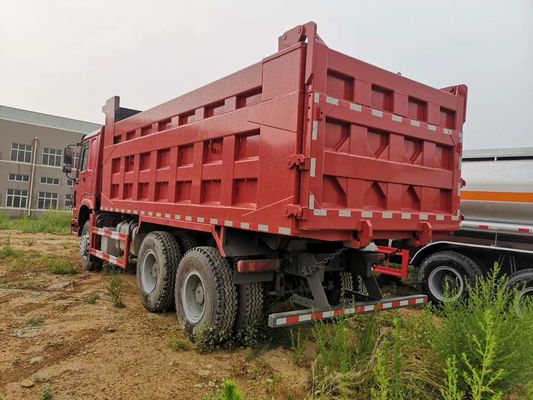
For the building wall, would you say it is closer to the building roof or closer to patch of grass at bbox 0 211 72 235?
the building roof

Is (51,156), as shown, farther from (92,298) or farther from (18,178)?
(92,298)

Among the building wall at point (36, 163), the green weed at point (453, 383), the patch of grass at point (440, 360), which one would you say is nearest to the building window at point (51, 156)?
the building wall at point (36, 163)

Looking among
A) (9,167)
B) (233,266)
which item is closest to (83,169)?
(233,266)

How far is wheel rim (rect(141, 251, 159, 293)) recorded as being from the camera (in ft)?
17.9

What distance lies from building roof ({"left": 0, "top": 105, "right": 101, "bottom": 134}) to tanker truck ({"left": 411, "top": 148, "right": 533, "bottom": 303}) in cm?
4320

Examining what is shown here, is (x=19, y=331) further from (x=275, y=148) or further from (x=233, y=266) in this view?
(x=275, y=148)

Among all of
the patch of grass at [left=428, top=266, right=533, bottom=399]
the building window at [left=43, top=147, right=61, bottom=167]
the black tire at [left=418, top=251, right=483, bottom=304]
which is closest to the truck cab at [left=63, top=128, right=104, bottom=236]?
the black tire at [left=418, top=251, right=483, bottom=304]

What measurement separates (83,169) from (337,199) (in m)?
6.89

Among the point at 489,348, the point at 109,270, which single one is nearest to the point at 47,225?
the point at 109,270

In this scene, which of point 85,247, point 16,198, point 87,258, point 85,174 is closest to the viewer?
point 87,258

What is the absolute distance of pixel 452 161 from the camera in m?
4.43

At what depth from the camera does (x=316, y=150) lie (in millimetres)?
3211

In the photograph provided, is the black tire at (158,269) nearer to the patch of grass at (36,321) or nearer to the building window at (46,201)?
the patch of grass at (36,321)

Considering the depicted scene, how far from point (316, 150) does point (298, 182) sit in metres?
0.30
